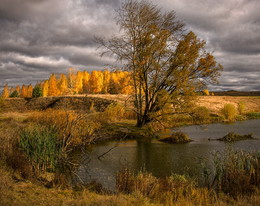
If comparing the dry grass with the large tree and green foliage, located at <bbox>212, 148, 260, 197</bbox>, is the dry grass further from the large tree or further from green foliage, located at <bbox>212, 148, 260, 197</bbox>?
the large tree

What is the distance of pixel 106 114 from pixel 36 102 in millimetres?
31592

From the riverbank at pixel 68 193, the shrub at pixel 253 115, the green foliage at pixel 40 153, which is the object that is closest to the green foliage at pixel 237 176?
the riverbank at pixel 68 193

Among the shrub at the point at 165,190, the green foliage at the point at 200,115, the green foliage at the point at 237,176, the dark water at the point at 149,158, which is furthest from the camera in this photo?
the green foliage at the point at 200,115

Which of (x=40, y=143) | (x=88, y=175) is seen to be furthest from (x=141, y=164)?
(x=40, y=143)

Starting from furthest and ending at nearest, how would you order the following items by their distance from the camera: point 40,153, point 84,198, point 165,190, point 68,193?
point 40,153 → point 165,190 → point 68,193 → point 84,198

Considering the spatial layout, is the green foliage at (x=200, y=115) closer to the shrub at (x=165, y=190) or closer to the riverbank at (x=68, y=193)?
the shrub at (x=165, y=190)

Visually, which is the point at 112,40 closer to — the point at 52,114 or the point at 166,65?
the point at 166,65

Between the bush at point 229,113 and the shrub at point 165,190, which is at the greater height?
the bush at point 229,113

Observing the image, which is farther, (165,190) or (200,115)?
(200,115)

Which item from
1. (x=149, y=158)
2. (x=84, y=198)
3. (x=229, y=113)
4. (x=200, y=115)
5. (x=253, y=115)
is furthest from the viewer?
(x=253, y=115)

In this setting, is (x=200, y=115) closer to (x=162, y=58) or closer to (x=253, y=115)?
(x=162, y=58)

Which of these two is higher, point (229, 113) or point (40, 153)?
point (229, 113)

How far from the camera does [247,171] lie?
28.3ft

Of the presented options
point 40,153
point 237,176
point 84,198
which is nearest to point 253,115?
point 237,176
